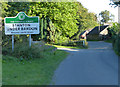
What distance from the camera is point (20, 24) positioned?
12367 mm

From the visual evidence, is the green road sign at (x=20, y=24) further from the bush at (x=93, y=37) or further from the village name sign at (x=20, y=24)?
the bush at (x=93, y=37)

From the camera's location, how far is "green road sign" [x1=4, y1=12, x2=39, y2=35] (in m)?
12.2

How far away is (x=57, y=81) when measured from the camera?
7039 mm

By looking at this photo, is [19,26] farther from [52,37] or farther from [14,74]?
[52,37]

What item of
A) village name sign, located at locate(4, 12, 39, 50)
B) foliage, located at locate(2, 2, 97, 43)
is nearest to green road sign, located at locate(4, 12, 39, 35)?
village name sign, located at locate(4, 12, 39, 50)

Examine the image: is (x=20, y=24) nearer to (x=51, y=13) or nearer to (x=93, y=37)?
(x=51, y=13)

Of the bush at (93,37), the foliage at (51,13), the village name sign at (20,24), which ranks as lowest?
the bush at (93,37)

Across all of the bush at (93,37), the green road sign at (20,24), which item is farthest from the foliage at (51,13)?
the bush at (93,37)

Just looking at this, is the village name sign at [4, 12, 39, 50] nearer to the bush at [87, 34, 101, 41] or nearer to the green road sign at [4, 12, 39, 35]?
the green road sign at [4, 12, 39, 35]

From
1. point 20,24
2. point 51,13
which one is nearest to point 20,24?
point 20,24

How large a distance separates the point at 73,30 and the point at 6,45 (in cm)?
2160

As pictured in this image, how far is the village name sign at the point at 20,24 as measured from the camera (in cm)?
1220

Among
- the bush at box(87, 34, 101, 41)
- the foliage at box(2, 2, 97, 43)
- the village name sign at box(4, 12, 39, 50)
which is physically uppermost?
the foliage at box(2, 2, 97, 43)

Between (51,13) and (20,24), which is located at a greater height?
(51,13)
